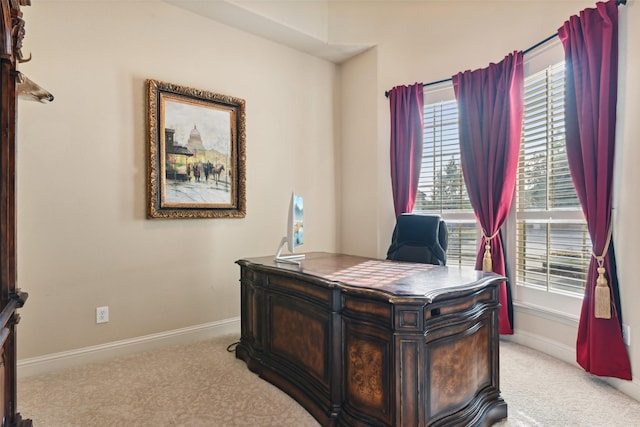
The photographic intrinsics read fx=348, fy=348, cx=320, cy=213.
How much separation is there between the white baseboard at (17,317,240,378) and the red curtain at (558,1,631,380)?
9.56ft

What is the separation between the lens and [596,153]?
7.68ft

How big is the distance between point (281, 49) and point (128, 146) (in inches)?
77.3

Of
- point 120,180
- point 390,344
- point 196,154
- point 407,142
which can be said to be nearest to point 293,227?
point 390,344

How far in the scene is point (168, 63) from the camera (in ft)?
10.2

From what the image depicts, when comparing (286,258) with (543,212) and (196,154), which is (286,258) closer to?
(196,154)

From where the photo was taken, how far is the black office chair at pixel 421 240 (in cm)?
271

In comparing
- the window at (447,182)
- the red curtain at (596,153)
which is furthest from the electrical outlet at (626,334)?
the window at (447,182)

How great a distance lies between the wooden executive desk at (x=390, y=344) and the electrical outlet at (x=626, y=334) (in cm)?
100

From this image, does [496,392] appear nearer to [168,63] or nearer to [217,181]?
[217,181]

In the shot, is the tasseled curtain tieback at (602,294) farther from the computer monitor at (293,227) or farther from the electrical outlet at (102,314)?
the electrical outlet at (102,314)

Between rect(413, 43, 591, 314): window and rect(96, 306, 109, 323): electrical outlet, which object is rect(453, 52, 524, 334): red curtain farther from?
rect(96, 306, 109, 323): electrical outlet

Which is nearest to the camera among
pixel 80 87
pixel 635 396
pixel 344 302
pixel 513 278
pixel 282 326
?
pixel 344 302

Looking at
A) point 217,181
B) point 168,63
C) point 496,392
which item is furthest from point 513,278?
point 168,63

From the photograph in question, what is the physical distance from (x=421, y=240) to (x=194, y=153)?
2170mm
